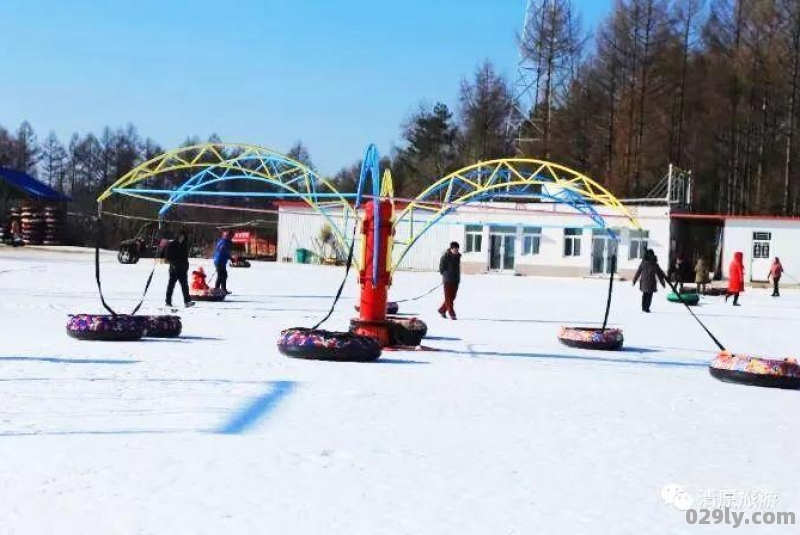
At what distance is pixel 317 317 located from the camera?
17.0 metres

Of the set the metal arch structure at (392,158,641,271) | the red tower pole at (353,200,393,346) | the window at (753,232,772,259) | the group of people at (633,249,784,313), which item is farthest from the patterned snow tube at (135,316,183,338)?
the window at (753,232,772,259)

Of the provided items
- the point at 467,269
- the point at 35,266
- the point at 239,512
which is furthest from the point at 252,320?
the point at 467,269

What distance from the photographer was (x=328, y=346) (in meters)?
10.7

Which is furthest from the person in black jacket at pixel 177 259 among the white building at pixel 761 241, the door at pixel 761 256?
the door at pixel 761 256

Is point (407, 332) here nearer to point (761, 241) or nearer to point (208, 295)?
point (208, 295)

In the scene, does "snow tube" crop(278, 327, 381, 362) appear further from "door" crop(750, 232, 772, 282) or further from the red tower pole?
"door" crop(750, 232, 772, 282)

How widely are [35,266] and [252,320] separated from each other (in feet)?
61.7

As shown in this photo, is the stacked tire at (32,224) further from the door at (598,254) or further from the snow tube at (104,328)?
the snow tube at (104,328)

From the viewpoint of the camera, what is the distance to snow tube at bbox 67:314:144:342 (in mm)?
11812

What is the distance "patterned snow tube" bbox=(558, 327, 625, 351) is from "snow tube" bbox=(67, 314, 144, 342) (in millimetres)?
6135

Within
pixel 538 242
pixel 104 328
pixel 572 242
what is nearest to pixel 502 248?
pixel 538 242

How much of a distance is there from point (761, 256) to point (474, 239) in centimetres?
1389

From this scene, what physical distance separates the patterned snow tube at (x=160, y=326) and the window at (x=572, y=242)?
35294mm

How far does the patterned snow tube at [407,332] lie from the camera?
12.7 meters
